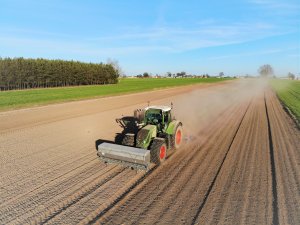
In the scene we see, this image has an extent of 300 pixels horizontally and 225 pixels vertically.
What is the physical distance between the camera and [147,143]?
27.0ft

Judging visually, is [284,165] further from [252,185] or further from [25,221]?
[25,221]

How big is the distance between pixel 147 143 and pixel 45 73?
4476cm

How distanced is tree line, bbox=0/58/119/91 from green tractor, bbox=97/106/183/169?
38076mm

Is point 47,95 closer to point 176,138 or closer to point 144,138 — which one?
point 176,138

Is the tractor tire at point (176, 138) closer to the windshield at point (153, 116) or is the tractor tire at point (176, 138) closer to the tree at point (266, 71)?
the windshield at point (153, 116)

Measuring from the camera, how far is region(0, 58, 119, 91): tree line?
135 ft

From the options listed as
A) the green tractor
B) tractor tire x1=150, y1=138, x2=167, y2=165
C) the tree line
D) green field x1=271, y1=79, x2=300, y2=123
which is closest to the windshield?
the green tractor

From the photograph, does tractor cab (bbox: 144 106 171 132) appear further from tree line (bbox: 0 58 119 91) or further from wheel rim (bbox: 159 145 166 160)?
tree line (bbox: 0 58 119 91)

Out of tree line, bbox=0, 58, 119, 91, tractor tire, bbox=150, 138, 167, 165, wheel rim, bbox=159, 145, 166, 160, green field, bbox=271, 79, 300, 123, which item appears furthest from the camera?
tree line, bbox=0, 58, 119, 91

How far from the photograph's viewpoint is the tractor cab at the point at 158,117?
933 cm

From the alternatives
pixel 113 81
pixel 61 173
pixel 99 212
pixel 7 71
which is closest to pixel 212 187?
pixel 99 212

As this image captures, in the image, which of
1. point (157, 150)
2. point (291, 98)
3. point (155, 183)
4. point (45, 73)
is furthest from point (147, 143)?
point (45, 73)

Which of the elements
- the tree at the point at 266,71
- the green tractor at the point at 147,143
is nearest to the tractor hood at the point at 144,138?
the green tractor at the point at 147,143

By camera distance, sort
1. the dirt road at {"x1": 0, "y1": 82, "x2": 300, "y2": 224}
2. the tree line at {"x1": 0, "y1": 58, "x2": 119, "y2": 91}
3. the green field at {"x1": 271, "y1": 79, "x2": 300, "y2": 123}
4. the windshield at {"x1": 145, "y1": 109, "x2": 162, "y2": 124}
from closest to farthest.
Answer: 1. the dirt road at {"x1": 0, "y1": 82, "x2": 300, "y2": 224}
2. the windshield at {"x1": 145, "y1": 109, "x2": 162, "y2": 124}
3. the green field at {"x1": 271, "y1": 79, "x2": 300, "y2": 123}
4. the tree line at {"x1": 0, "y1": 58, "x2": 119, "y2": 91}
